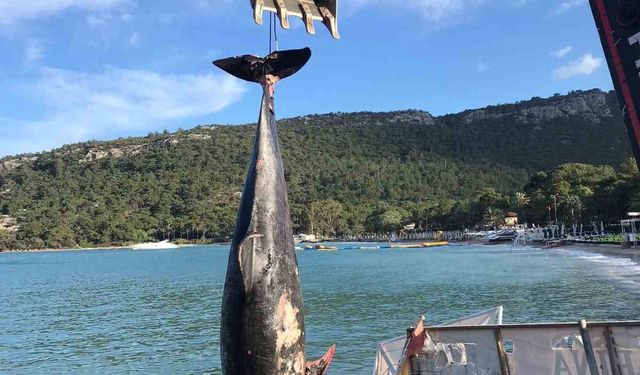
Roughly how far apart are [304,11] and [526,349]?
5.30m

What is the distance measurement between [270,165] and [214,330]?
2341 cm

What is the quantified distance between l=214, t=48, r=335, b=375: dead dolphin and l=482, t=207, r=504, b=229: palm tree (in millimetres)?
151171

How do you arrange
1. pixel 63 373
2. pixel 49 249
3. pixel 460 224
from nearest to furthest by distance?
pixel 63 373
pixel 460 224
pixel 49 249

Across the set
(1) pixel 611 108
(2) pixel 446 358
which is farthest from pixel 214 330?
(1) pixel 611 108

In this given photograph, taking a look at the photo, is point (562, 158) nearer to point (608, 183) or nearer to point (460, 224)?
point (460, 224)

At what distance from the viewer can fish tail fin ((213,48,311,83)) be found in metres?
4.72

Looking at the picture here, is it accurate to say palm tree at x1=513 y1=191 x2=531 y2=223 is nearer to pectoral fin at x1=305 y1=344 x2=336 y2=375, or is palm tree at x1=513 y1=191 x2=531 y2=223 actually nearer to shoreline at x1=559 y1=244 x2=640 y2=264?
shoreline at x1=559 y1=244 x2=640 y2=264

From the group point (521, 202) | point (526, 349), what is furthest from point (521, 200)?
point (526, 349)

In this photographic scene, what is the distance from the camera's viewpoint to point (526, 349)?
23.9 ft

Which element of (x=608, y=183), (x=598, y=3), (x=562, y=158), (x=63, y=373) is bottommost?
(x=63, y=373)

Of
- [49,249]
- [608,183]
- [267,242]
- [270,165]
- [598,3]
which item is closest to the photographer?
[267,242]

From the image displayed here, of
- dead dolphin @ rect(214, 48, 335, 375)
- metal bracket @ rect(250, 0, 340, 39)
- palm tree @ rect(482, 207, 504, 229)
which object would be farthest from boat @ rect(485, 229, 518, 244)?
metal bracket @ rect(250, 0, 340, 39)

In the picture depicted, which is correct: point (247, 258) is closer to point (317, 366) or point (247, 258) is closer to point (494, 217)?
point (317, 366)

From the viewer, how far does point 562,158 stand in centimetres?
18325
